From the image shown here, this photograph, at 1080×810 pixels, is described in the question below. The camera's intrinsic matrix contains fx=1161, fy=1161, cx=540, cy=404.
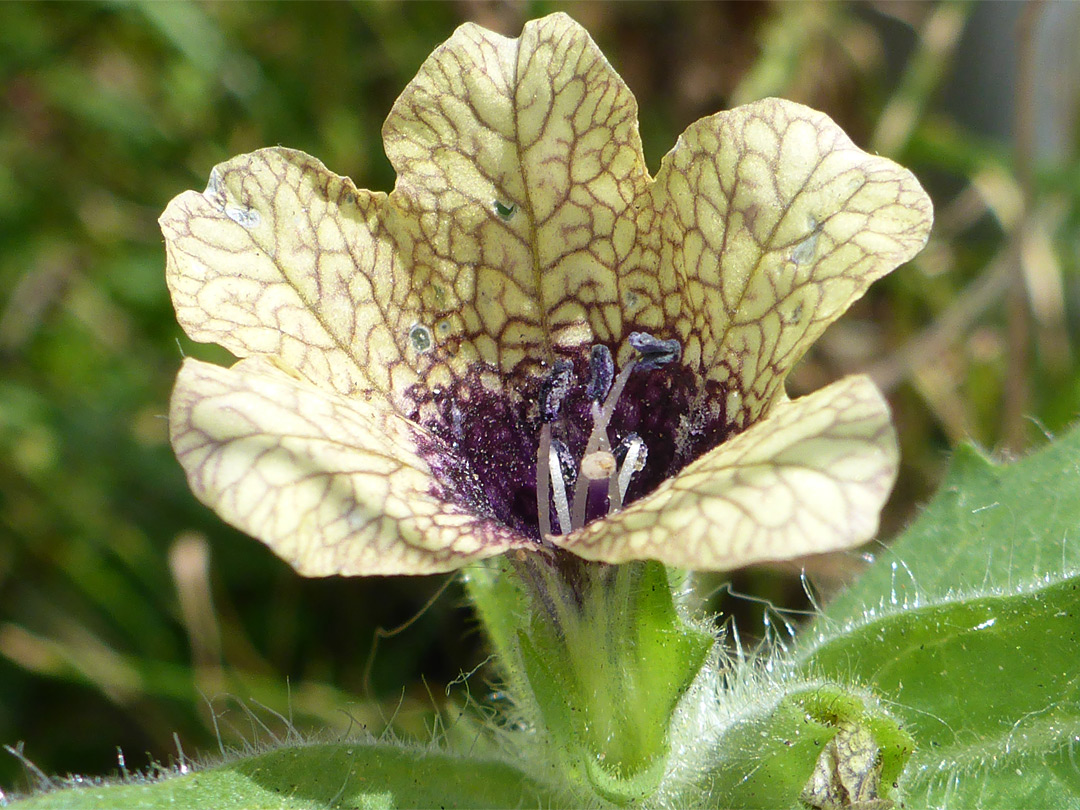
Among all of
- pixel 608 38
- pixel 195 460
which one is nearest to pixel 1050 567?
pixel 195 460

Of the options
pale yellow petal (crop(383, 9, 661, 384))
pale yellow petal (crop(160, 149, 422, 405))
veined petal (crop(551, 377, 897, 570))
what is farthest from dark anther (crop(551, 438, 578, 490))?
veined petal (crop(551, 377, 897, 570))

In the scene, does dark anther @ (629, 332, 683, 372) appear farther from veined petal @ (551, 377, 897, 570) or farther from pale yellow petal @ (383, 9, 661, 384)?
veined petal @ (551, 377, 897, 570)

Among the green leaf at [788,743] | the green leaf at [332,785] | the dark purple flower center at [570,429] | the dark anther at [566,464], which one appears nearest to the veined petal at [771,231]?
the dark purple flower center at [570,429]

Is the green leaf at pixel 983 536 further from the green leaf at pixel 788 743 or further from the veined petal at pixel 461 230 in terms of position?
the veined petal at pixel 461 230

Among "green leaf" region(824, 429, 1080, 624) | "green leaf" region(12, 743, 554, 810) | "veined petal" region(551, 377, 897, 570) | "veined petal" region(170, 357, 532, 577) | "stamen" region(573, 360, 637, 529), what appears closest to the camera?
"veined petal" region(551, 377, 897, 570)

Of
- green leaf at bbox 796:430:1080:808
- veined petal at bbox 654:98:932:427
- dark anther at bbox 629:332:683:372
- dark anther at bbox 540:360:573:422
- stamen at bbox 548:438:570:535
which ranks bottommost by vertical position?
green leaf at bbox 796:430:1080:808

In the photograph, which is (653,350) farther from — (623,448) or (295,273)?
(295,273)
